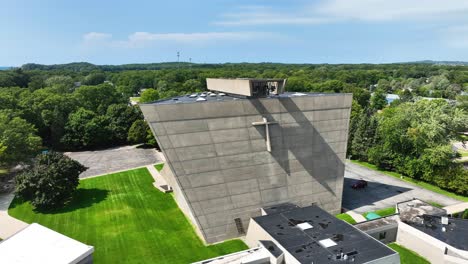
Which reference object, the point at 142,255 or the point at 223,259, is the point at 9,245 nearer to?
the point at 142,255

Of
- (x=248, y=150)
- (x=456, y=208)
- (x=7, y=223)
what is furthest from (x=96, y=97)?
(x=456, y=208)

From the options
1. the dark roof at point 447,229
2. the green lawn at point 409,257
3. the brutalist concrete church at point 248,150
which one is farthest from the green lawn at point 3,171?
the dark roof at point 447,229

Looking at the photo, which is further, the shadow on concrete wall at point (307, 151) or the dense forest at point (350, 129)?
the dense forest at point (350, 129)

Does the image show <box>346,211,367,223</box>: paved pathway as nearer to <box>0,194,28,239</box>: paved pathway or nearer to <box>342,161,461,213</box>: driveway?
<box>342,161,461,213</box>: driveway

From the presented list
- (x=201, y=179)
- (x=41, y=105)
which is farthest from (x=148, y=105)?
(x=41, y=105)

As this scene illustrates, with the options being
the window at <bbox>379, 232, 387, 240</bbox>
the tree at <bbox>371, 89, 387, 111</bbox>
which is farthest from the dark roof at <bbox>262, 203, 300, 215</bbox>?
the tree at <bbox>371, 89, 387, 111</bbox>

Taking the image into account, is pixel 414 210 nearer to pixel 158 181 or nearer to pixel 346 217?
pixel 346 217

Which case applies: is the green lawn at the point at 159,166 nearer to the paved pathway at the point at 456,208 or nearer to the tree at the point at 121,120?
the tree at the point at 121,120
